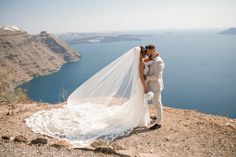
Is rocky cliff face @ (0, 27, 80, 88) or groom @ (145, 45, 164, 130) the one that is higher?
groom @ (145, 45, 164, 130)

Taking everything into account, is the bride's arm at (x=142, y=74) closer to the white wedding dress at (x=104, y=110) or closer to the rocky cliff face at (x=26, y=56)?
the white wedding dress at (x=104, y=110)

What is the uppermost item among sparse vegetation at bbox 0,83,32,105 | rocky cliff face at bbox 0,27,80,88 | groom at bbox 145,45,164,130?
groom at bbox 145,45,164,130

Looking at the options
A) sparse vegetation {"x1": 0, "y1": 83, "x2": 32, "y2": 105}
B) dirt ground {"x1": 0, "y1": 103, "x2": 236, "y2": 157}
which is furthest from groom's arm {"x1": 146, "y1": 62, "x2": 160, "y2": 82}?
sparse vegetation {"x1": 0, "y1": 83, "x2": 32, "y2": 105}

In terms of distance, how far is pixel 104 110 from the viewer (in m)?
7.47

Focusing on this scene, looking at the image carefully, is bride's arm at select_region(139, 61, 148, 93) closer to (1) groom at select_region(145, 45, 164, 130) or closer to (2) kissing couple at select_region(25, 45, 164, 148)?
(2) kissing couple at select_region(25, 45, 164, 148)

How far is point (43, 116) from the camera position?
756 cm

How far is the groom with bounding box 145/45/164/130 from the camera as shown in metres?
6.66

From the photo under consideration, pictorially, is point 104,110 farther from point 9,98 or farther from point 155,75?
point 9,98

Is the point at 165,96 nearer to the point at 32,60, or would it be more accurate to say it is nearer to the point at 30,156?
the point at 30,156

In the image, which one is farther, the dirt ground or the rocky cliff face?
the rocky cliff face

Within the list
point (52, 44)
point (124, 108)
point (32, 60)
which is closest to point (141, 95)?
point (124, 108)

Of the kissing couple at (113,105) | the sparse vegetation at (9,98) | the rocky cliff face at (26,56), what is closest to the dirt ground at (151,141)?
the kissing couple at (113,105)

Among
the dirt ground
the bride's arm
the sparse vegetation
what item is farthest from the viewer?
the sparse vegetation

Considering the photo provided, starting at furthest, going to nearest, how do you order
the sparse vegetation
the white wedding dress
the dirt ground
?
the sparse vegetation
the white wedding dress
the dirt ground
